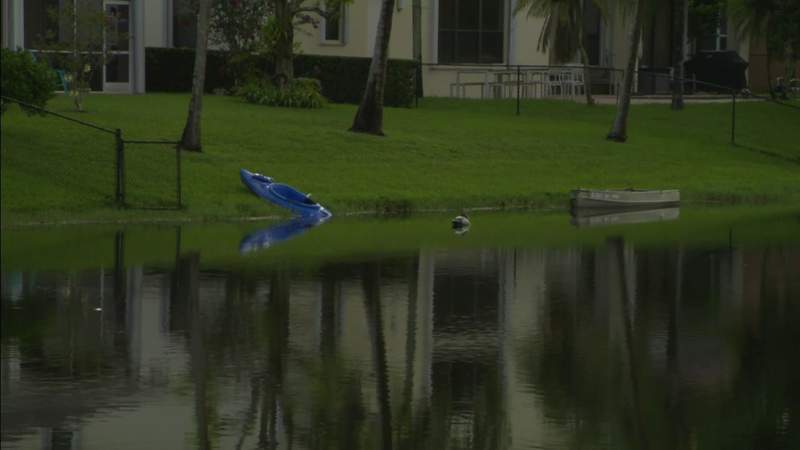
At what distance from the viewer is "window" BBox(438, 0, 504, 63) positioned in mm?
54062

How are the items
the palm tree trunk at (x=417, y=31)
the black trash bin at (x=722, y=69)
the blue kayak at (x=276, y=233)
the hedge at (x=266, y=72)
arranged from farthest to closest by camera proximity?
the black trash bin at (x=722, y=69), the palm tree trunk at (x=417, y=31), the hedge at (x=266, y=72), the blue kayak at (x=276, y=233)

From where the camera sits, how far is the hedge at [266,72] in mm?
44938

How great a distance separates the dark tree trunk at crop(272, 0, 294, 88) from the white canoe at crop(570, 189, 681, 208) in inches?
417

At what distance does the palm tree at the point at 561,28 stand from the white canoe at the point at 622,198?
14.6 metres

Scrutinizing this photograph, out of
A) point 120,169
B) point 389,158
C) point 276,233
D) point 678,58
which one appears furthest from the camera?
point 678,58

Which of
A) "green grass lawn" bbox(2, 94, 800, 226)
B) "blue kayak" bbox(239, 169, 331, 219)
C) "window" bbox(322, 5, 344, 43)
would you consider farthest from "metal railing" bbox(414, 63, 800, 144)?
"blue kayak" bbox(239, 169, 331, 219)

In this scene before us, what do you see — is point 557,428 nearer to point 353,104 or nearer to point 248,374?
point 248,374

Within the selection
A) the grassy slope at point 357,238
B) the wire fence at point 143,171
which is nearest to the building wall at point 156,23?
the wire fence at point 143,171

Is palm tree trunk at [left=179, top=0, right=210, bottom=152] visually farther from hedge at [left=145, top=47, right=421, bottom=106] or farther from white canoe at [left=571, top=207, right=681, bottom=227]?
hedge at [left=145, top=47, right=421, bottom=106]

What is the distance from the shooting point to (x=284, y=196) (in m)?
31.3

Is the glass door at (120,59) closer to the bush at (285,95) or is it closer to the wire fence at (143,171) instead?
the bush at (285,95)

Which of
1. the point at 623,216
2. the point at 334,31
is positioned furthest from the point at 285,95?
the point at 623,216

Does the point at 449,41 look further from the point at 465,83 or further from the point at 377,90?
the point at 377,90

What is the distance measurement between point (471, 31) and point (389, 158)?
61.0 feet
